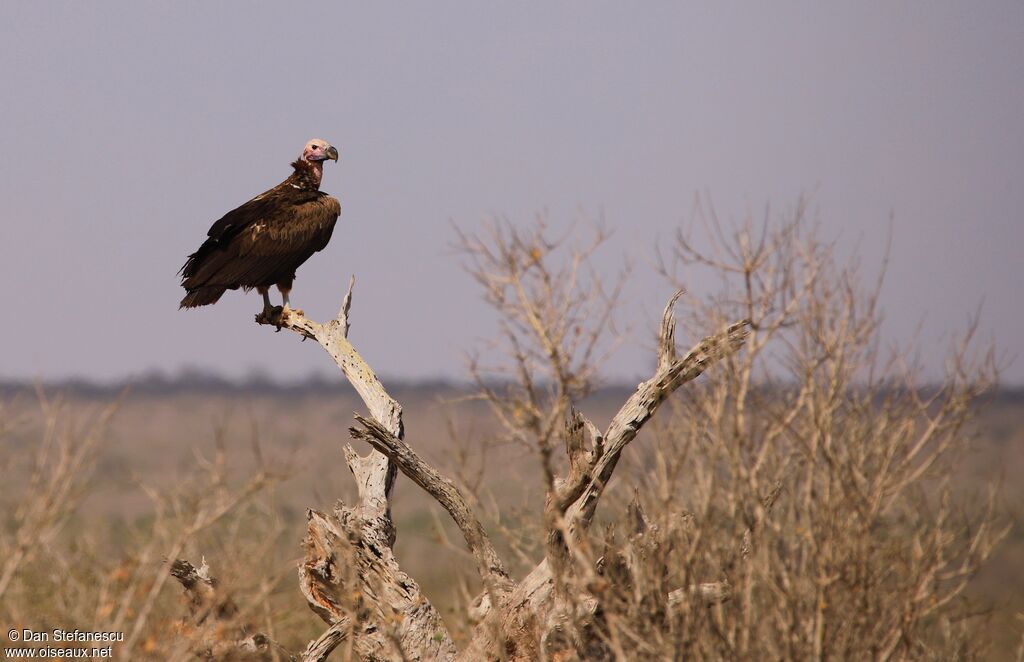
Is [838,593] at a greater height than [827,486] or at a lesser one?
lesser

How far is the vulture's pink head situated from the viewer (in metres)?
12.7

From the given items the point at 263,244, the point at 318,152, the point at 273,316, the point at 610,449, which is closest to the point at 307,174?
the point at 318,152

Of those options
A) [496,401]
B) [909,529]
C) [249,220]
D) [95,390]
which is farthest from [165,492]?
[95,390]

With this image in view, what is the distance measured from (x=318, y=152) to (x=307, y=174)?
0.91ft

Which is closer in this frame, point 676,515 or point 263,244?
point 676,515

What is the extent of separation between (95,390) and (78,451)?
35991mm

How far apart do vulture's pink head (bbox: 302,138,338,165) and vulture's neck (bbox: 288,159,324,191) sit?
47mm

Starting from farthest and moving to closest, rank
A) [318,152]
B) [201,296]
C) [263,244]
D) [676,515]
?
1. [318,152]
2. [263,244]
3. [201,296]
4. [676,515]

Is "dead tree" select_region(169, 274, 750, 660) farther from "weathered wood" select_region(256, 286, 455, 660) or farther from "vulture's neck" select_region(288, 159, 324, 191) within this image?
"vulture's neck" select_region(288, 159, 324, 191)

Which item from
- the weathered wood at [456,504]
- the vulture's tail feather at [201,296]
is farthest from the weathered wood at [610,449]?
the vulture's tail feather at [201,296]

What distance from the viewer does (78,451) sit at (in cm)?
660

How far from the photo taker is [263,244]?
38.2 ft

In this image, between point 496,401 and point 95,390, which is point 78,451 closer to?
point 496,401

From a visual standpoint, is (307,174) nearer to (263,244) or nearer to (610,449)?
(263,244)
